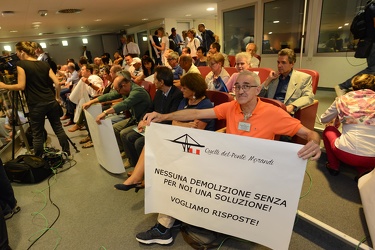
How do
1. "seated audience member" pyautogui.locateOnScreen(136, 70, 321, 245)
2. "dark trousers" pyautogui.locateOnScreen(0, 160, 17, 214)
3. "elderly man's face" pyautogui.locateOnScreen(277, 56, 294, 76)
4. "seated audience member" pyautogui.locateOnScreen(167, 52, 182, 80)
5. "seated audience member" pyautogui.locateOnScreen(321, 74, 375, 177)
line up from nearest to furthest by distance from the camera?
"seated audience member" pyautogui.locateOnScreen(136, 70, 321, 245) < "seated audience member" pyautogui.locateOnScreen(321, 74, 375, 177) < "dark trousers" pyautogui.locateOnScreen(0, 160, 17, 214) < "elderly man's face" pyautogui.locateOnScreen(277, 56, 294, 76) < "seated audience member" pyautogui.locateOnScreen(167, 52, 182, 80)

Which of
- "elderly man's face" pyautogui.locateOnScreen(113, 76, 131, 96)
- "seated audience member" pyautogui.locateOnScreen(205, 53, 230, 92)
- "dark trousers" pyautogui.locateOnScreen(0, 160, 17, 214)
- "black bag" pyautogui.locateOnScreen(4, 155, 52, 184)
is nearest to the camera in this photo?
"dark trousers" pyautogui.locateOnScreen(0, 160, 17, 214)

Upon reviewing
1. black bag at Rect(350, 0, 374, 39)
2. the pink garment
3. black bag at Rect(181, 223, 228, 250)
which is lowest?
black bag at Rect(181, 223, 228, 250)

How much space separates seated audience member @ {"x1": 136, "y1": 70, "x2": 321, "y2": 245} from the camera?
143 cm

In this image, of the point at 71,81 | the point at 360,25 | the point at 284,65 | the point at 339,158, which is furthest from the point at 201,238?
the point at 71,81

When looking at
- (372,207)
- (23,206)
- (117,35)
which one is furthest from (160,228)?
(117,35)

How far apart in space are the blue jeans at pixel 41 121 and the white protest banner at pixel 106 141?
66 cm

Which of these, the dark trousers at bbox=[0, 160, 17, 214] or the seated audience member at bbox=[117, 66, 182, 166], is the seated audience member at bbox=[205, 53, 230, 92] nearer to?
the seated audience member at bbox=[117, 66, 182, 166]

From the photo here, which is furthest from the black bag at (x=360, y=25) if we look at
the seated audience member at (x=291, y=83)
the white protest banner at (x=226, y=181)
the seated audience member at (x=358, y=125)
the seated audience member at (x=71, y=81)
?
the seated audience member at (x=71, y=81)

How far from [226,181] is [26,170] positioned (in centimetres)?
239

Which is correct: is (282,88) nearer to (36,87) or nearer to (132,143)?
(132,143)

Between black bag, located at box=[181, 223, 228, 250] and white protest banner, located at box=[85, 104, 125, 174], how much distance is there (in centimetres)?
113

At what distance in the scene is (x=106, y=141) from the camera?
2.45 m

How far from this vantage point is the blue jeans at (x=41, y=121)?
2.79 meters

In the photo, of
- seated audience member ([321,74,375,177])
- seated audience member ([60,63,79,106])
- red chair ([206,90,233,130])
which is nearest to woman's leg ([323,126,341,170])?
→ seated audience member ([321,74,375,177])
